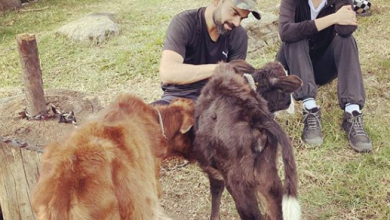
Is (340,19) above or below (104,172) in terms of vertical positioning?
above

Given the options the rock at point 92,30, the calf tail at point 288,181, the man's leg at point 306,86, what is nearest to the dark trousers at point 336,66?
the man's leg at point 306,86

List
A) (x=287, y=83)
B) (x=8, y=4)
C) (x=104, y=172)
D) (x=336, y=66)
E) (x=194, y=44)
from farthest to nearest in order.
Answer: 1. (x=8, y=4)
2. (x=336, y=66)
3. (x=194, y=44)
4. (x=287, y=83)
5. (x=104, y=172)

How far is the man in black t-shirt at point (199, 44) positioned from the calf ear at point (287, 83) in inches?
20.2

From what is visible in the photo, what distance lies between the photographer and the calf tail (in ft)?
8.08

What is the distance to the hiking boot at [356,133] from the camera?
417cm

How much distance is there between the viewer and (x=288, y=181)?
8.33ft

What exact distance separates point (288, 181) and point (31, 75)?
2026 millimetres

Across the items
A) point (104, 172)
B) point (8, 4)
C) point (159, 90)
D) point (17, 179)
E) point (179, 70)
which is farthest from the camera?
point (8, 4)

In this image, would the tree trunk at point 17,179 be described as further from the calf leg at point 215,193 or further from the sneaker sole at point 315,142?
the sneaker sole at point 315,142

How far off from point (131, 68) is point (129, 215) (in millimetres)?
4507

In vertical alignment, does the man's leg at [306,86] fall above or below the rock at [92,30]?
above

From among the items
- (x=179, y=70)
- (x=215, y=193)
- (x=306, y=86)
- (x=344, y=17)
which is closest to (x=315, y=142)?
(x=306, y=86)

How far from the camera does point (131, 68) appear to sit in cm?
659

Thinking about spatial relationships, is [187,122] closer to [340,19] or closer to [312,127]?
[312,127]
